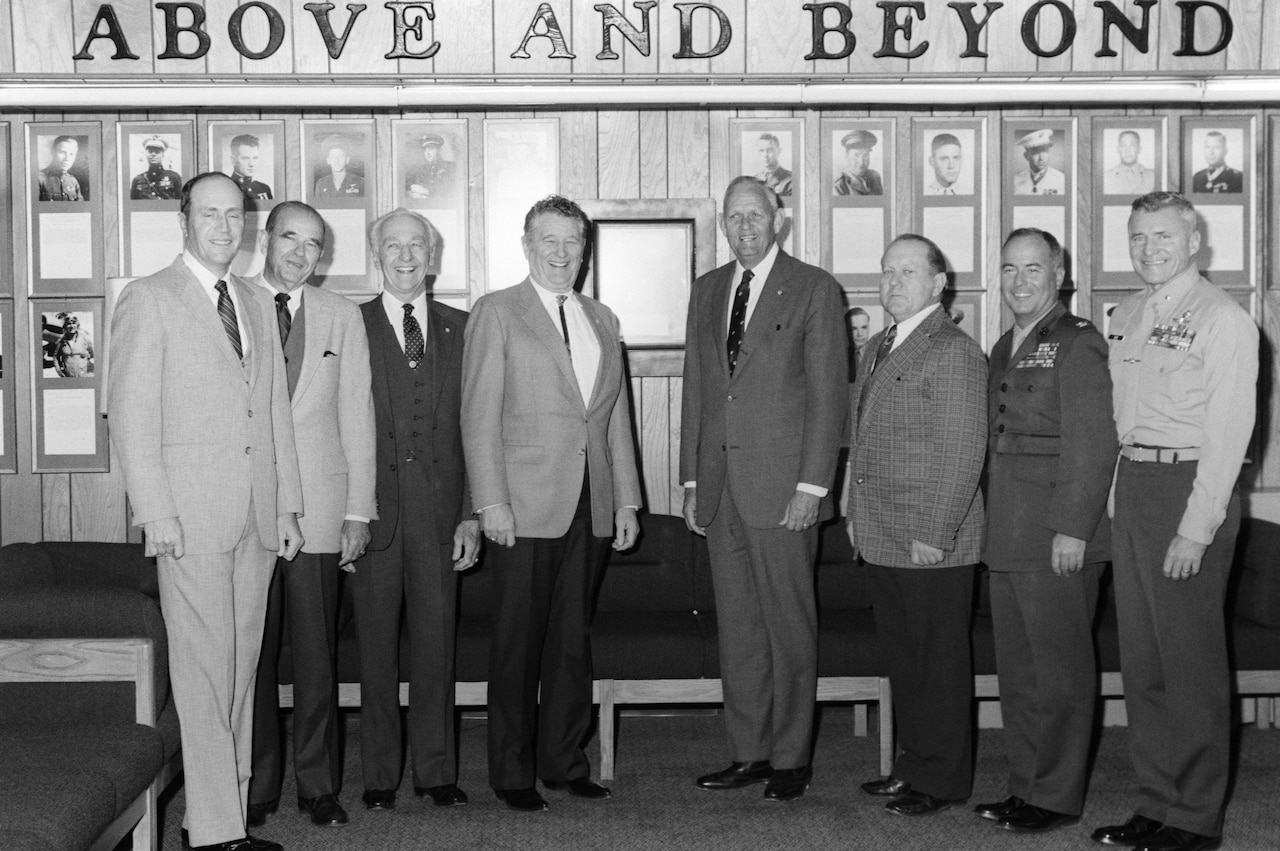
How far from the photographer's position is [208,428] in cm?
317

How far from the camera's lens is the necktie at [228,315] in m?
3.25

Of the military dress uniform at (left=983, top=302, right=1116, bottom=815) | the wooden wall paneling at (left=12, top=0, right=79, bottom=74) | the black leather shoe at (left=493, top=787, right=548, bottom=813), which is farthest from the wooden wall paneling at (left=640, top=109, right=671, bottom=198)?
the black leather shoe at (left=493, top=787, right=548, bottom=813)

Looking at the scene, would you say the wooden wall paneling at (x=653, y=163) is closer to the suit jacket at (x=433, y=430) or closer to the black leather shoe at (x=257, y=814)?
the suit jacket at (x=433, y=430)

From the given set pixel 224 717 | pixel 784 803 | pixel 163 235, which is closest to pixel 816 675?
pixel 784 803

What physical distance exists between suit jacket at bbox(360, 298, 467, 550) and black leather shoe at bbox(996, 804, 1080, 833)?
1.94 m

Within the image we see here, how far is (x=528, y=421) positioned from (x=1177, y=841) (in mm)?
2274

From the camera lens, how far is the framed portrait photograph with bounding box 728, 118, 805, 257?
5098mm

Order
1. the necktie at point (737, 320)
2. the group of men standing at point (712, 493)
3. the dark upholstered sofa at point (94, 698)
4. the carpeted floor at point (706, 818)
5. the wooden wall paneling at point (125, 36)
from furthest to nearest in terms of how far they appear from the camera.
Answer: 1. the wooden wall paneling at point (125, 36)
2. the necktie at point (737, 320)
3. the carpeted floor at point (706, 818)
4. the group of men standing at point (712, 493)
5. the dark upholstered sofa at point (94, 698)

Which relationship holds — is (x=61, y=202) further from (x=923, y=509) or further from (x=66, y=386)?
(x=923, y=509)

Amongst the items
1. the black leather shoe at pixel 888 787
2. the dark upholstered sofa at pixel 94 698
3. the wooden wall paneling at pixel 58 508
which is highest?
the wooden wall paneling at pixel 58 508

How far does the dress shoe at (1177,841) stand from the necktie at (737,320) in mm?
1872

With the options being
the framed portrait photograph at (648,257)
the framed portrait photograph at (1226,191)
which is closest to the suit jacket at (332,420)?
the framed portrait photograph at (648,257)

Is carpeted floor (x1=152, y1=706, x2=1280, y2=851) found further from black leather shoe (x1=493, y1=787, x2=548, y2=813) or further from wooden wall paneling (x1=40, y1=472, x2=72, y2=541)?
wooden wall paneling (x1=40, y1=472, x2=72, y2=541)

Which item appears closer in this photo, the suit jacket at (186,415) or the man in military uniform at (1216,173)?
the suit jacket at (186,415)
